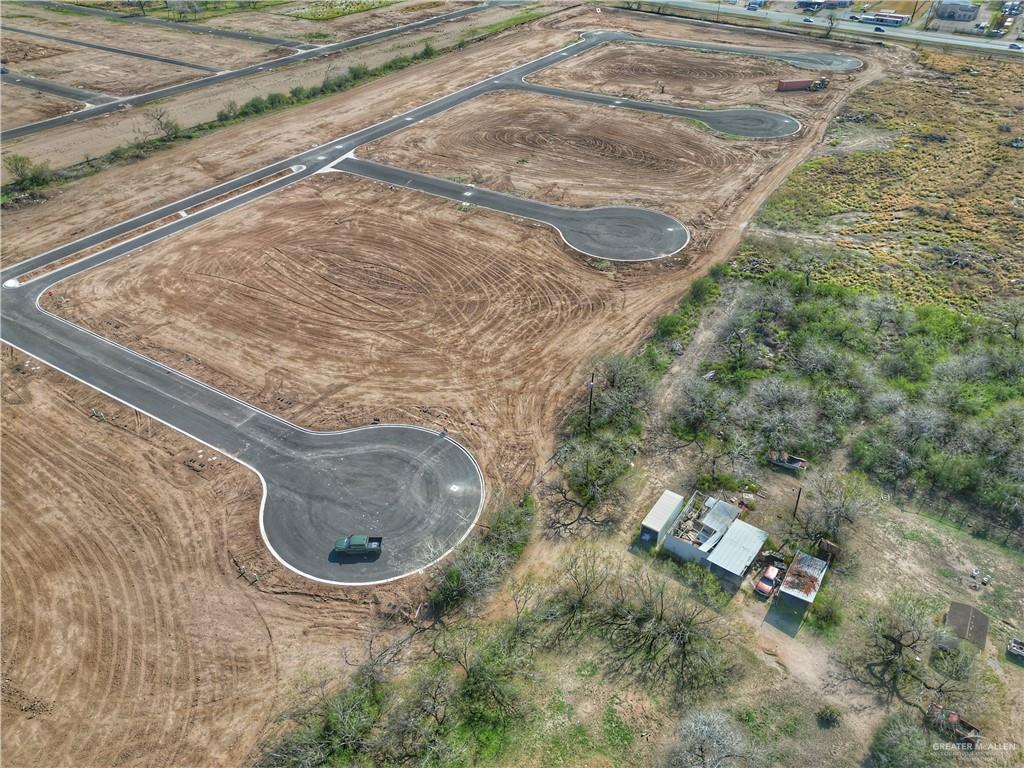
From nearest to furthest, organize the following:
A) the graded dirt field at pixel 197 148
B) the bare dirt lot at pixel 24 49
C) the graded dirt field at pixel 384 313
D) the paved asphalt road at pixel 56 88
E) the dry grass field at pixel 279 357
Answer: the dry grass field at pixel 279 357 < the graded dirt field at pixel 384 313 < the graded dirt field at pixel 197 148 < the paved asphalt road at pixel 56 88 < the bare dirt lot at pixel 24 49

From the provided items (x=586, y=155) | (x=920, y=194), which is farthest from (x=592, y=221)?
(x=920, y=194)

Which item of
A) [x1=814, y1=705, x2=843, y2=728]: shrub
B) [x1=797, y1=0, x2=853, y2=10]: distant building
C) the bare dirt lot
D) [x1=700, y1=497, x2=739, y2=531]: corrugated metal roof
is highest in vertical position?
[x1=797, y1=0, x2=853, y2=10]: distant building

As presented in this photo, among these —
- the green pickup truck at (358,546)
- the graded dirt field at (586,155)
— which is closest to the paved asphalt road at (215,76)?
A: the graded dirt field at (586,155)

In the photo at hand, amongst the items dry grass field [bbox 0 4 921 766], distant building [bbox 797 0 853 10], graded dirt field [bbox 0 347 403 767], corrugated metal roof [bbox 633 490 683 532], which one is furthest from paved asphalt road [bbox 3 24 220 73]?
distant building [bbox 797 0 853 10]

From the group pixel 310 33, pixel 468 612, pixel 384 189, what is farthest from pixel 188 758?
pixel 310 33

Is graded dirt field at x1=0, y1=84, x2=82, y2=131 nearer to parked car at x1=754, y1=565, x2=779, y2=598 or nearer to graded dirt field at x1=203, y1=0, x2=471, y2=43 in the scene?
graded dirt field at x1=203, y1=0, x2=471, y2=43

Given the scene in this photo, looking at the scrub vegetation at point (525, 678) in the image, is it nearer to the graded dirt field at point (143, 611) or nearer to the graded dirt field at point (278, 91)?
the graded dirt field at point (143, 611)

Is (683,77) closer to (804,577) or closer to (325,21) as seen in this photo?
(325,21)
